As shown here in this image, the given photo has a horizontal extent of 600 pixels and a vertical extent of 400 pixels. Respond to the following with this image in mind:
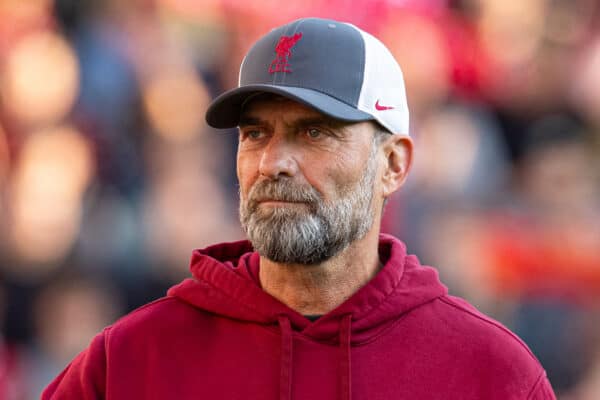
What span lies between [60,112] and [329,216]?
2591mm

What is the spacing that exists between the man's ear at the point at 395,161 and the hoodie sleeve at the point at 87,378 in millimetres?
943

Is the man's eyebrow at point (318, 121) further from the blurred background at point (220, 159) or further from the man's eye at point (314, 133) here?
the blurred background at point (220, 159)

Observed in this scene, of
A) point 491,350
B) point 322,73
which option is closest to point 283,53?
point 322,73

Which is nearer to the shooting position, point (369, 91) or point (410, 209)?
point (369, 91)

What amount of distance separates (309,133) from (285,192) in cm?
19

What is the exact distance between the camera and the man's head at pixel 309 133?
88.0 inches

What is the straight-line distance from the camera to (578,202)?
497cm

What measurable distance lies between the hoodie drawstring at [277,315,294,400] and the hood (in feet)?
0.09

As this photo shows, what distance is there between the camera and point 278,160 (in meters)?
2.23

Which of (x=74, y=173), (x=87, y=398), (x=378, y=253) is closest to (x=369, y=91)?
(x=378, y=253)

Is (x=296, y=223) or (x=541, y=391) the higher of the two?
(x=296, y=223)

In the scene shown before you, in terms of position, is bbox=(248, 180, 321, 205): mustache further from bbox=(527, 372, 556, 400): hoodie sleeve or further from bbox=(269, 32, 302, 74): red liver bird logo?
bbox=(527, 372, 556, 400): hoodie sleeve

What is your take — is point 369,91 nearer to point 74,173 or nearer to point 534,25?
point 74,173

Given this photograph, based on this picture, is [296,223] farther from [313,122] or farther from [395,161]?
[395,161]
